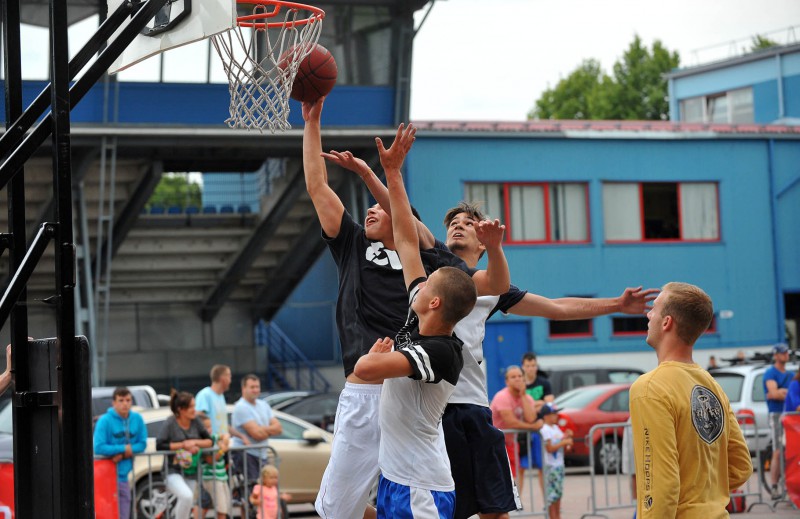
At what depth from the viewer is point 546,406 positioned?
44.6 feet

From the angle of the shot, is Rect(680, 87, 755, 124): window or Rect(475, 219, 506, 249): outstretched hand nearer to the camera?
Rect(475, 219, 506, 249): outstretched hand

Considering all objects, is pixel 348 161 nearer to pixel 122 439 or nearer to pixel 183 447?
pixel 183 447

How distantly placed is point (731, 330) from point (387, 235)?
82.6 feet

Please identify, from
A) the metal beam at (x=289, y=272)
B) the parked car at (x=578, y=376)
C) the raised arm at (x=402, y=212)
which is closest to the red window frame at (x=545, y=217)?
the metal beam at (x=289, y=272)

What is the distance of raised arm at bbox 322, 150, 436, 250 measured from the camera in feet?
20.3

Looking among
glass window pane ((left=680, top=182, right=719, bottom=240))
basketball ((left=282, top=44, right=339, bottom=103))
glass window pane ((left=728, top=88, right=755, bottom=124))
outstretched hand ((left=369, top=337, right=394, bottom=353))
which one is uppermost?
glass window pane ((left=728, top=88, right=755, bottom=124))

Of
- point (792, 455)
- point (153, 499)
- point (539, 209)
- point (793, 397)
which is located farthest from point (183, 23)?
point (539, 209)

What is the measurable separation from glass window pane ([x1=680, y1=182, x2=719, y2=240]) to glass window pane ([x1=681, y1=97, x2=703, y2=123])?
15090mm

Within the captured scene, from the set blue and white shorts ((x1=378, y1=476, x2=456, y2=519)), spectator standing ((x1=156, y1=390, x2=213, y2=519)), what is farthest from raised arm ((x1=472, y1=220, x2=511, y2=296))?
spectator standing ((x1=156, y1=390, x2=213, y2=519))

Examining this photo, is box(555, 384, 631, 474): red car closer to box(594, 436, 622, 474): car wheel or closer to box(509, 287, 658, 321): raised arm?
box(594, 436, 622, 474): car wheel

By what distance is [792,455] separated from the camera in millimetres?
13672

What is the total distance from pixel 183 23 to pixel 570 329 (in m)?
24.0

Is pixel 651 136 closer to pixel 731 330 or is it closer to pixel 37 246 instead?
pixel 731 330

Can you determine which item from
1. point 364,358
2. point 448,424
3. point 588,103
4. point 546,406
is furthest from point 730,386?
point 588,103
